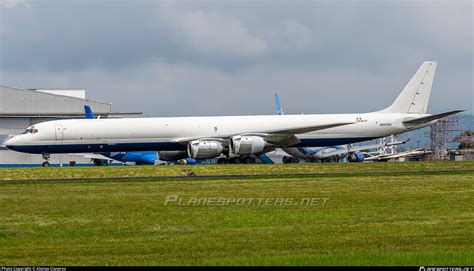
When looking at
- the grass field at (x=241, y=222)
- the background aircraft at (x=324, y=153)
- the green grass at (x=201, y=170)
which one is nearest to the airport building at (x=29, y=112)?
the background aircraft at (x=324, y=153)

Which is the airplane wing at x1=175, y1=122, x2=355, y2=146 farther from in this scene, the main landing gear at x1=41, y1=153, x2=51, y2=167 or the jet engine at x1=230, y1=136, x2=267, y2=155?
the main landing gear at x1=41, y1=153, x2=51, y2=167

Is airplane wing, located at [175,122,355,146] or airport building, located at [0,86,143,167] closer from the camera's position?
airplane wing, located at [175,122,355,146]

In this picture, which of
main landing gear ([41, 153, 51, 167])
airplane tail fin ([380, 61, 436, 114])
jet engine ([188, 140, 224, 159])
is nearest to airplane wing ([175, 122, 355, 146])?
jet engine ([188, 140, 224, 159])

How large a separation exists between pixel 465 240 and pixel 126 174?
93.2 feet

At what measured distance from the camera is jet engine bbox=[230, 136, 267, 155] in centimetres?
5988

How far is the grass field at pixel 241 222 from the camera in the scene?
17.5 meters

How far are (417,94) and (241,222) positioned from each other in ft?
159

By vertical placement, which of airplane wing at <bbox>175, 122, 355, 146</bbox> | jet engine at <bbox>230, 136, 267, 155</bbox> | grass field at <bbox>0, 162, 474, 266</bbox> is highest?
airplane wing at <bbox>175, 122, 355, 146</bbox>

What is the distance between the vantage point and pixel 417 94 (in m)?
69.0

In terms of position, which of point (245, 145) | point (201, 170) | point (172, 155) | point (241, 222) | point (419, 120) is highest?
point (419, 120)

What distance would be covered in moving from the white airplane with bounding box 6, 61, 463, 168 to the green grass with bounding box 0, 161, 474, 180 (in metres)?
11.1

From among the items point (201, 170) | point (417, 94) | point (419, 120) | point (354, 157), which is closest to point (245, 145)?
point (201, 170)

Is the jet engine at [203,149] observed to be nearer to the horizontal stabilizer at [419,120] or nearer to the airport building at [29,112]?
the horizontal stabilizer at [419,120]

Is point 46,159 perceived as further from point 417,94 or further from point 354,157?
point 354,157
